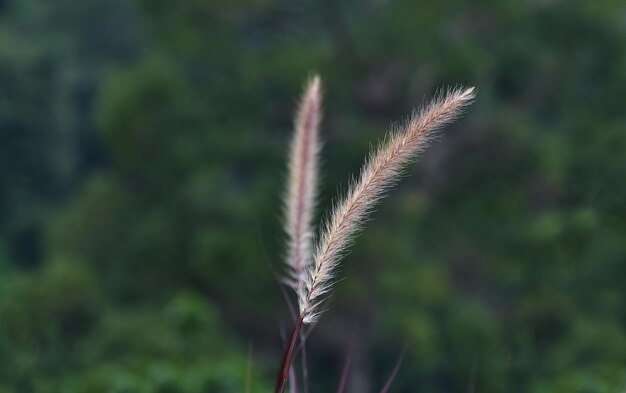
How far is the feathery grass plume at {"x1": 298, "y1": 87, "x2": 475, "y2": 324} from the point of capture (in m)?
1.58

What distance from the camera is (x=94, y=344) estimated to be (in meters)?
10.0

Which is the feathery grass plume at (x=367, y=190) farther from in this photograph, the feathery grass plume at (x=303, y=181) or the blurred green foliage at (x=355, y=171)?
the blurred green foliage at (x=355, y=171)

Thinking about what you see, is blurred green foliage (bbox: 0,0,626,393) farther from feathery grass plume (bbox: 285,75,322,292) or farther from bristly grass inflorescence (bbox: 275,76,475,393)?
bristly grass inflorescence (bbox: 275,76,475,393)

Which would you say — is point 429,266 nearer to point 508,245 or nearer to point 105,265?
point 508,245

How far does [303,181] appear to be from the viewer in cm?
202

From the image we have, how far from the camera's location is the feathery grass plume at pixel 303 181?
1940 mm

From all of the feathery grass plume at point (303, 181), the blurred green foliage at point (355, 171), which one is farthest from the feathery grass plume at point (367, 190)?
the blurred green foliage at point (355, 171)

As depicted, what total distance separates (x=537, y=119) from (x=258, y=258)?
3.50 metres

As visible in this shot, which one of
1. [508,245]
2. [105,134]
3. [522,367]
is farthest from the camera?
[105,134]

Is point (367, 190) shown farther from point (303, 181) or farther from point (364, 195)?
point (303, 181)

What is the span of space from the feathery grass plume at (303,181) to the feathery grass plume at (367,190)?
0.28 meters

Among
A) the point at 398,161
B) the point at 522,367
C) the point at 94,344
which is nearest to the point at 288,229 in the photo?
the point at 398,161

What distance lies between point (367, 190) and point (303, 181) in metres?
0.44

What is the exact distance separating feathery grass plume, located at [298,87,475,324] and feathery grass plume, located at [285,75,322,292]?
28 centimetres
